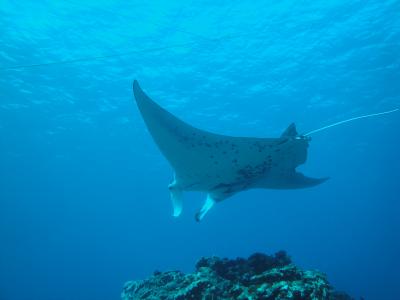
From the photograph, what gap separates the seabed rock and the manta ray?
1060 millimetres

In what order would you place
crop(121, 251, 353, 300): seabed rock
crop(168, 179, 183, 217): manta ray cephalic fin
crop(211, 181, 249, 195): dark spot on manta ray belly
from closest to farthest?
crop(121, 251, 353, 300): seabed rock
crop(168, 179, 183, 217): manta ray cephalic fin
crop(211, 181, 249, 195): dark spot on manta ray belly

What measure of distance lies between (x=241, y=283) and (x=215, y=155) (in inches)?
82.9

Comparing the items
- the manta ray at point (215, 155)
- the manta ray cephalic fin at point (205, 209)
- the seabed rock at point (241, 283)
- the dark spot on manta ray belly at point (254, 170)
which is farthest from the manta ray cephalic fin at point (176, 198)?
the dark spot on manta ray belly at point (254, 170)

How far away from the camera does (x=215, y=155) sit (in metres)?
6.02

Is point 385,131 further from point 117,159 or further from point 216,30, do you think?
point 117,159

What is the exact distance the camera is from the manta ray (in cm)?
558

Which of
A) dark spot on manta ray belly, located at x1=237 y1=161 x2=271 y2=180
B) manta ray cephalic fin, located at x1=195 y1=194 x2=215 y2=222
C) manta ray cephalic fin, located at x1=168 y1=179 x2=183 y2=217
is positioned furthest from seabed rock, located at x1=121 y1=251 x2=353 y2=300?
dark spot on manta ray belly, located at x1=237 y1=161 x2=271 y2=180

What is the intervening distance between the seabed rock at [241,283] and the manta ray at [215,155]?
106 centimetres

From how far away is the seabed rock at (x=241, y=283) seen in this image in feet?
13.6

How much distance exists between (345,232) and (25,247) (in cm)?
8636

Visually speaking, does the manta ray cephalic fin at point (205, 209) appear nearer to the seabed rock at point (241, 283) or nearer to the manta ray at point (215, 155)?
the manta ray at point (215, 155)

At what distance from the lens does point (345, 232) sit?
340 feet

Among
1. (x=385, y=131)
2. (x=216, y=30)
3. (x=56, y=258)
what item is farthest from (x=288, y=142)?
(x=56, y=258)

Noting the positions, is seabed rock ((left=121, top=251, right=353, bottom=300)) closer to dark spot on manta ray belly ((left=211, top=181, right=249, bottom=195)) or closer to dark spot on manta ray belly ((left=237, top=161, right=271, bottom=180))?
dark spot on manta ray belly ((left=211, top=181, right=249, bottom=195))
